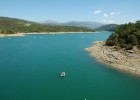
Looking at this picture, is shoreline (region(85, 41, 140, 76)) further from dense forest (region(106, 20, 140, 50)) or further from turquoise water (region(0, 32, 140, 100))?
dense forest (region(106, 20, 140, 50))

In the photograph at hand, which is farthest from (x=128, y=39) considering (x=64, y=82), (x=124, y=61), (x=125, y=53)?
(x=64, y=82)

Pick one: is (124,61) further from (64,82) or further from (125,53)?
(64,82)

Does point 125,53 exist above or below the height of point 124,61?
above

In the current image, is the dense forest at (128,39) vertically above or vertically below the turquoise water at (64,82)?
above

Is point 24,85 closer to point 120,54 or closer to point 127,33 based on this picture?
point 120,54

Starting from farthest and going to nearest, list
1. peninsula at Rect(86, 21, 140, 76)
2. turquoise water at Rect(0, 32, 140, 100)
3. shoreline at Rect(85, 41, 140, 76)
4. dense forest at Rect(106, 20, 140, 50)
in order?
dense forest at Rect(106, 20, 140, 50) → peninsula at Rect(86, 21, 140, 76) → shoreline at Rect(85, 41, 140, 76) → turquoise water at Rect(0, 32, 140, 100)

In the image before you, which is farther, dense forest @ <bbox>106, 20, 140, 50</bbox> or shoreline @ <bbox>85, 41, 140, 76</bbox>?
dense forest @ <bbox>106, 20, 140, 50</bbox>

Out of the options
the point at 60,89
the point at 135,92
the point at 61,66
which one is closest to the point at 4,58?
the point at 61,66

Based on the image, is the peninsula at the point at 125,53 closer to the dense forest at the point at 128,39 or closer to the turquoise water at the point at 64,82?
the dense forest at the point at 128,39

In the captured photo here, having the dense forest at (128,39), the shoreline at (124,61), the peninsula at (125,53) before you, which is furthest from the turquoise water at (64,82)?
the dense forest at (128,39)

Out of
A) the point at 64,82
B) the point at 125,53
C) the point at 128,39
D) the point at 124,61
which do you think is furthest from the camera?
the point at 128,39

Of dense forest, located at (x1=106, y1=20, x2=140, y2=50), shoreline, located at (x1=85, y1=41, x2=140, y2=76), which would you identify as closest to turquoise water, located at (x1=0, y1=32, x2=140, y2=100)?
shoreline, located at (x1=85, y1=41, x2=140, y2=76)

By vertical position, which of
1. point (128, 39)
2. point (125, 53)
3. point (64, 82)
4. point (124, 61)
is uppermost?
point (128, 39)
